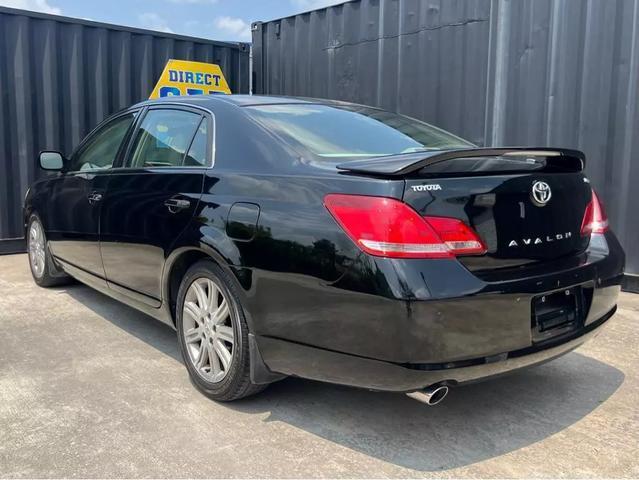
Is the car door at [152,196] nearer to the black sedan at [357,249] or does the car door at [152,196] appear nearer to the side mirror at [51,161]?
the black sedan at [357,249]

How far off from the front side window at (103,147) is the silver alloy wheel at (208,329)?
1.45m

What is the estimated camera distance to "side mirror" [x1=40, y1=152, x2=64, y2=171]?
4.52 m

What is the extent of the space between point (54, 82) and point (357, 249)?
6.19m

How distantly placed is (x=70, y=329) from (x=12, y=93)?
398cm

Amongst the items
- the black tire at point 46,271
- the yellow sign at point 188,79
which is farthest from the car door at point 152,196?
the yellow sign at point 188,79

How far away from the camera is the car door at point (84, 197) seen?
3.97 m

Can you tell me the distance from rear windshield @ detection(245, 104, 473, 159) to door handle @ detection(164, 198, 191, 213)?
0.56m

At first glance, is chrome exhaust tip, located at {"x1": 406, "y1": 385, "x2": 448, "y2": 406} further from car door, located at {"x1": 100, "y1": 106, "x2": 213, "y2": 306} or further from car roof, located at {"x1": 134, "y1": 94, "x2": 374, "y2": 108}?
car roof, located at {"x1": 134, "y1": 94, "x2": 374, "y2": 108}

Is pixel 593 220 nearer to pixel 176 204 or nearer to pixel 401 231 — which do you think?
pixel 401 231

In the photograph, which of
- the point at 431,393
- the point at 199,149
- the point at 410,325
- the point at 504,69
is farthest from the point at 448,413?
the point at 504,69

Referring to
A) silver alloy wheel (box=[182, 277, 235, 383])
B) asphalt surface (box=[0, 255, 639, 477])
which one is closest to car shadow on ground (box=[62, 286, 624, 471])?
asphalt surface (box=[0, 255, 639, 477])

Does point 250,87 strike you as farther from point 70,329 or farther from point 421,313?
point 421,313

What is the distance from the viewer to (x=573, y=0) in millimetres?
5281

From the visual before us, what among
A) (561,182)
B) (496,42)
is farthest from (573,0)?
(561,182)
